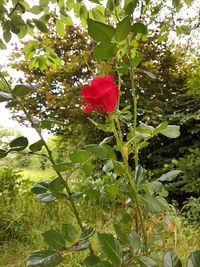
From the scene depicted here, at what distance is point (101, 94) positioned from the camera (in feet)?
1.52

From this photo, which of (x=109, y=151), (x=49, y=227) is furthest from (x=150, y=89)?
(x=109, y=151)

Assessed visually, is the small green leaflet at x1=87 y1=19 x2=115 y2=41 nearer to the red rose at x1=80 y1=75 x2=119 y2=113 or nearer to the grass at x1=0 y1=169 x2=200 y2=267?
the red rose at x1=80 y1=75 x2=119 y2=113

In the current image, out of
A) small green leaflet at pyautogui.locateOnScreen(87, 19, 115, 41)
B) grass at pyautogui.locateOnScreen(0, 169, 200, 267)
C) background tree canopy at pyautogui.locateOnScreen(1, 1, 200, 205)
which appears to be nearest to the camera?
small green leaflet at pyautogui.locateOnScreen(87, 19, 115, 41)

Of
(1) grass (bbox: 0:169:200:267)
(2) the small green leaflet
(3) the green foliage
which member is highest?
(2) the small green leaflet

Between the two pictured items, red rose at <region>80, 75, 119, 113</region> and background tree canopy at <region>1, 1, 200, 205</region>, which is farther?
background tree canopy at <region>1, 1, 200, 205</region>

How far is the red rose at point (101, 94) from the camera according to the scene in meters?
0.46

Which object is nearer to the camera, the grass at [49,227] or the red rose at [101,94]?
the red rose at [101,94]

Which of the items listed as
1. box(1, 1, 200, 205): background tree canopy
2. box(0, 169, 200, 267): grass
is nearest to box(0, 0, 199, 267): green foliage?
box(0, 169, 200, 267): grass

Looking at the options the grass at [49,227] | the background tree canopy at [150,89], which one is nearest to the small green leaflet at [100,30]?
the grass at [49,227]

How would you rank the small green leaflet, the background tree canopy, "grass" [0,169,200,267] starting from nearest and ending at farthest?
the small green leaflet, "grass" [0,169,200,267], the background tree canopy

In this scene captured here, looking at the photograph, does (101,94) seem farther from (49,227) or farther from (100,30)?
(49,227)

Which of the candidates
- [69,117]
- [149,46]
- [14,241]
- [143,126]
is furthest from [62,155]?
[143,126]

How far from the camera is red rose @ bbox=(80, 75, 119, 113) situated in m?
0.46

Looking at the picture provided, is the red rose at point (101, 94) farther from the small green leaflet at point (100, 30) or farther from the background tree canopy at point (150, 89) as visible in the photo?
the background tree canopy at point (150, 89)
